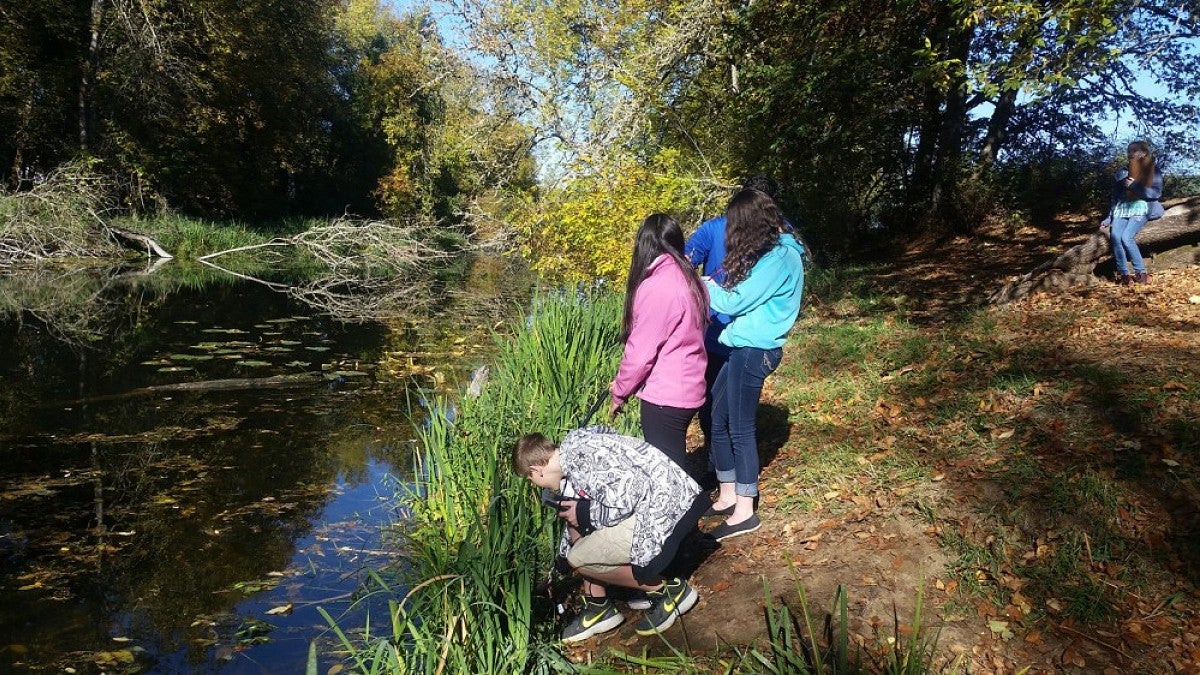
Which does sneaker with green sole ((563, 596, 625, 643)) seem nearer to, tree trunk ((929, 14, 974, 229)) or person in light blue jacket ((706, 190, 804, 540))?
person in light blue jacket ((706, 190, 804, 540))

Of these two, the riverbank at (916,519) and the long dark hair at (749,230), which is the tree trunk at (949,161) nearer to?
the riverbank at (916,519)

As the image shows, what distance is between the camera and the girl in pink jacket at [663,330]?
11.3 ft

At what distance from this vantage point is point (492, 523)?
3.17 meters

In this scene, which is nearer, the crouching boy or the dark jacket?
the crouching boy

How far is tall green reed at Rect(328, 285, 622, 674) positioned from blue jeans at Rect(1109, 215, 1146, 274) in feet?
15.5

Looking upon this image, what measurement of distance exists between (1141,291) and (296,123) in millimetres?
29345

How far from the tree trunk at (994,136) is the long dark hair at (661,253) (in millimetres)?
11685

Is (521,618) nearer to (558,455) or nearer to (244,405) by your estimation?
(558,455)

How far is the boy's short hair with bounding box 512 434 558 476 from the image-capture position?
307cm

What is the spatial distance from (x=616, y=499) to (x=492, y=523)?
539 mm

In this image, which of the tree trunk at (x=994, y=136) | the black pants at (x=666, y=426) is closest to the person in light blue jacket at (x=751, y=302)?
the black pants at (x=666, y=426)

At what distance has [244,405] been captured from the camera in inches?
299

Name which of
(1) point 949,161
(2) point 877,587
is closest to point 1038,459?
(2) point 877,587

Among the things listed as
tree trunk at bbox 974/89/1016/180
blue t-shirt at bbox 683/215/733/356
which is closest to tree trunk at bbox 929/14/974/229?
tree trunk at bbox 974/89/1016/180
